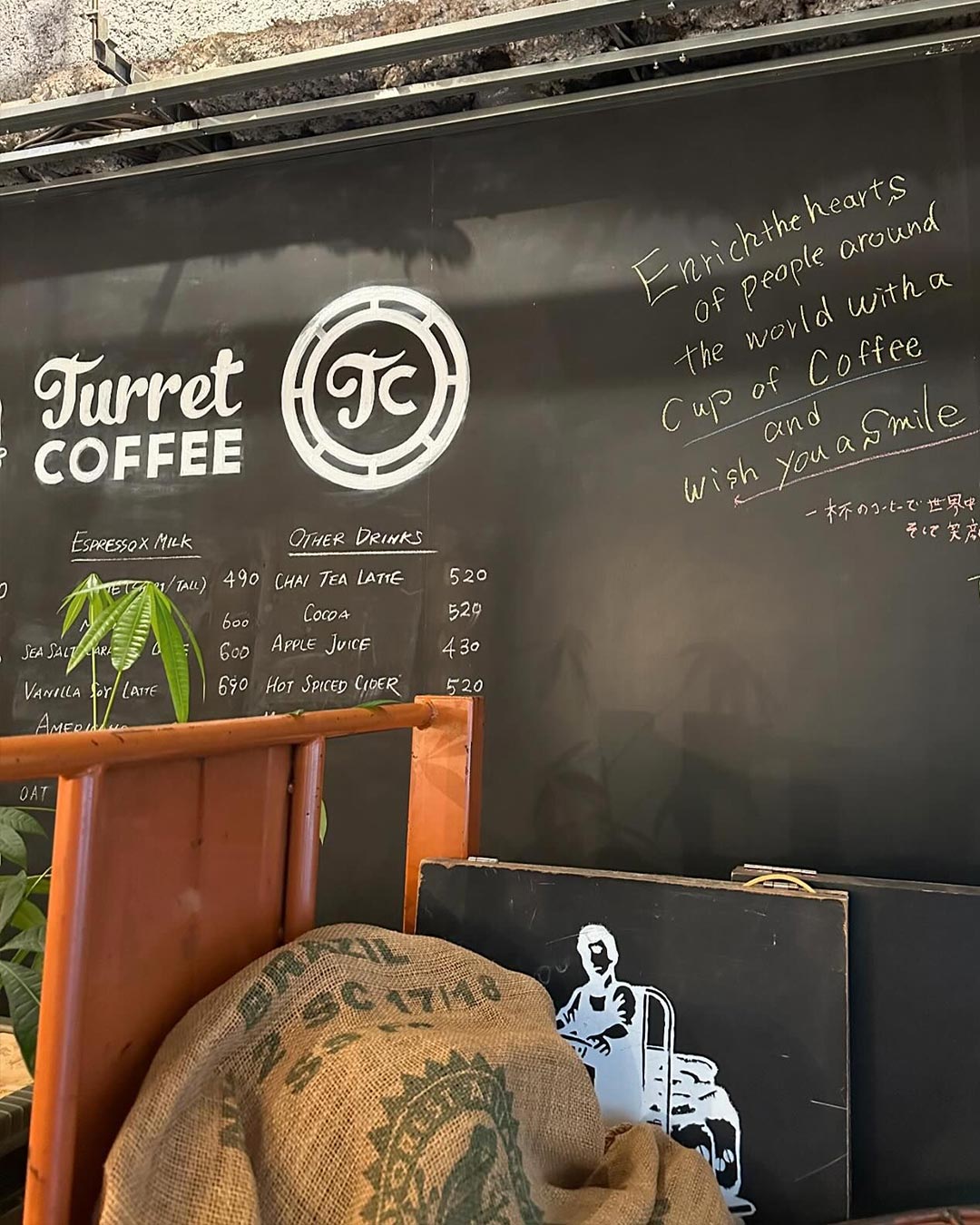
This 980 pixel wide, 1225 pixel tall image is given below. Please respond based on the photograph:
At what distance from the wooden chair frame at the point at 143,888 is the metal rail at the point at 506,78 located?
5.97 feet

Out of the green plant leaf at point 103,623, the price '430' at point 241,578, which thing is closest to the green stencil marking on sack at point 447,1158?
the green plant leaf at point 103,623

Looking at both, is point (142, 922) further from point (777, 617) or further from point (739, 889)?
point (777, 617)

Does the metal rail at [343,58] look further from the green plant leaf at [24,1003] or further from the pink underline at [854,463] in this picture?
the green plant leaf at [24,1003]

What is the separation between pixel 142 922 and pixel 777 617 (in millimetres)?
1848

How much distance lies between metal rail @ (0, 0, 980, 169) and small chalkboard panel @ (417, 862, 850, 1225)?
1918mm

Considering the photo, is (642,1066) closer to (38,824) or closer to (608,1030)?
(608,1030)

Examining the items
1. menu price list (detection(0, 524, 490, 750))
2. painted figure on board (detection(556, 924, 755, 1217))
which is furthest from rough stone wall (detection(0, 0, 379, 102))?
painted figure on board (detection(556, 924, 755, 1217))

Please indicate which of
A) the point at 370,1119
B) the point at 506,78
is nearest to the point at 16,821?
the point at 370,1119

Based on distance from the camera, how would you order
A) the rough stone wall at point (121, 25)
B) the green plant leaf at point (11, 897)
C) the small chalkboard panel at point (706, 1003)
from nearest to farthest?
1. the small chalkboard panel at point (706, 1003)
2. the green plant leaf at point (11, 897)
3. the rough stone wall at point (121, 25)

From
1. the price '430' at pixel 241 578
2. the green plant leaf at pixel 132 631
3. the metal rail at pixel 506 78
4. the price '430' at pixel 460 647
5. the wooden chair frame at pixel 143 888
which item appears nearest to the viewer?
the wooden chair frame at pixel 143 888

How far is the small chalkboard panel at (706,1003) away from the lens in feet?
4.19

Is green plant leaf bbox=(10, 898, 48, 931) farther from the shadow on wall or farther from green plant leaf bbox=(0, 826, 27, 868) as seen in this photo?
the shadow on wall

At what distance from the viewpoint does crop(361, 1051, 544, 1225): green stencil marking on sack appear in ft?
3.00

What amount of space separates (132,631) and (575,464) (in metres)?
1.29
